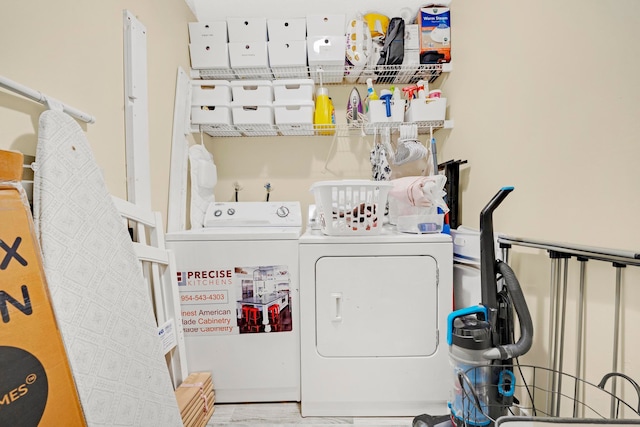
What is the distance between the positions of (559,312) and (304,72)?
2065mm

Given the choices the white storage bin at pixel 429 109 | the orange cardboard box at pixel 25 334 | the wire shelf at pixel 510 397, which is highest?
the white storage bin at pixel 429 109

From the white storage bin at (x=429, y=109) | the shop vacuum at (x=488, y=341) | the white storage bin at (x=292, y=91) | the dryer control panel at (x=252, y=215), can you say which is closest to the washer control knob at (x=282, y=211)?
the dryer control panel at (x=252, y=215)

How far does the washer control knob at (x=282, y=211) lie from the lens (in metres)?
Result: 2.06

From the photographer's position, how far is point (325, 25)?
1.98 meters

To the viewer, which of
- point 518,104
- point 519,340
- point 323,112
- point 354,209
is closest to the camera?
point 519,340

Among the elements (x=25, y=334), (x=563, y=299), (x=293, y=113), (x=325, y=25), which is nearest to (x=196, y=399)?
(x=25, y=334)

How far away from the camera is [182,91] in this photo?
6.29 feet

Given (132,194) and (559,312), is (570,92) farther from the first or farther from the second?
(132,194)

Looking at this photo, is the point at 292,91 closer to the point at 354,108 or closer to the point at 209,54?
the point at 354,108

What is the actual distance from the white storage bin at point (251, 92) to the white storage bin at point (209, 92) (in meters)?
0.07

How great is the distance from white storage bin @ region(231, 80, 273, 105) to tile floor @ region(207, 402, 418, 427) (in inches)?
76.9

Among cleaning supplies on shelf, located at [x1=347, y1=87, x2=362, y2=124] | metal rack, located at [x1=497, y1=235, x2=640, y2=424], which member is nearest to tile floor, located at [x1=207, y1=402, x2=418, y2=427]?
metal rack, located at [x1=497, y1=235, x2=640, y2=424]

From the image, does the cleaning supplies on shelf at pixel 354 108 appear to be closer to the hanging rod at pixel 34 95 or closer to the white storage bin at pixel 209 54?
the white storage bin at pixel 209 54

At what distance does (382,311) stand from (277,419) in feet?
2.69
